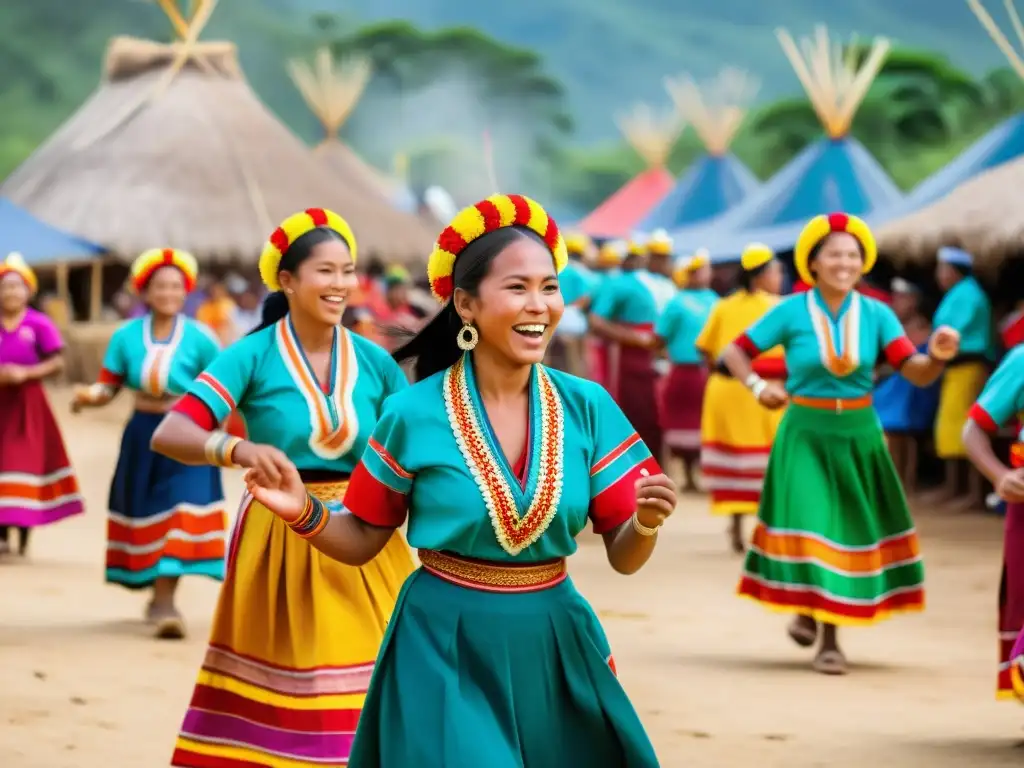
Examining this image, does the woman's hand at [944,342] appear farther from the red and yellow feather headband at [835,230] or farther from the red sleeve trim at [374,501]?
the red sleeve trim at [374,501]

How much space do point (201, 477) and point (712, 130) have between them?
25.0 meters

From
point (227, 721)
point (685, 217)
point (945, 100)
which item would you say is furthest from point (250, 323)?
point (945, 100)

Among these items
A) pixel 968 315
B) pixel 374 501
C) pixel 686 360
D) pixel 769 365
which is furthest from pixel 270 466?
pixel 686 360

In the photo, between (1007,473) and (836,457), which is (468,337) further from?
(836,457)

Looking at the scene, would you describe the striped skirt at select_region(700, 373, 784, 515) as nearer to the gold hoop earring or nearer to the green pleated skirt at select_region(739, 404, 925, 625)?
the green pleated skirt at select_region(739, 404, 925, 625)

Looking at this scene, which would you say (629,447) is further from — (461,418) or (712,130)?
(712,130)

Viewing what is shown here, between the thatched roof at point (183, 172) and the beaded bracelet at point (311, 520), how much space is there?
2674 cm

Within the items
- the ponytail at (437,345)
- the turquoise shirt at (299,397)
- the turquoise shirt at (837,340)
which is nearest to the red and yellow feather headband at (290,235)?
the turquoise shirt at (299,397)

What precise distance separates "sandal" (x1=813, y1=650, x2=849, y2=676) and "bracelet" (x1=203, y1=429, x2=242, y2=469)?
407cm

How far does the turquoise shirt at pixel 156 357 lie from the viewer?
30.6 ft

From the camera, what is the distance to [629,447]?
431 cm

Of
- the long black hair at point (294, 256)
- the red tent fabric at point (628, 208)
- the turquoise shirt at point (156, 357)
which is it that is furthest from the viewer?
the red tent fabric at point (628, 208)

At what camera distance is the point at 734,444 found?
1300cm

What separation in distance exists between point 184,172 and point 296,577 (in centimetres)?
2683
